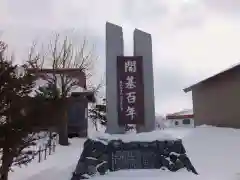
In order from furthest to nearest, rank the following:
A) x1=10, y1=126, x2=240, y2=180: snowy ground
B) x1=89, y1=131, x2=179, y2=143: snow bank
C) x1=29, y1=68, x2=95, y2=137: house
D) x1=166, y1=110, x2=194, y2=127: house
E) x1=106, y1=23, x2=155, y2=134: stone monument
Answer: x1=166, y1=110, x2=194, y2=127: house < x1=29, y1=68, x2=95, y2=137: house < x1=106, y1=23, x2=155, y2=134: stone monument < x1=89, y1=131, x2=179, y2=143: snow bank < x1=10, y1=126, x2=240, y2=180: snowy ground

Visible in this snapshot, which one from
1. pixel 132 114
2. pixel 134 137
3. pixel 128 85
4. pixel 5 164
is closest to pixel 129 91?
pixel 128 85

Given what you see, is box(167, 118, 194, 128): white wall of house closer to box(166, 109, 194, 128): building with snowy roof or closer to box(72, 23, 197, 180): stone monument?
box(166, 109, 194, 128): building with snowy roof

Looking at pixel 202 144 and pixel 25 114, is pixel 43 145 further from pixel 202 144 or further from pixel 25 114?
pixel 25 114

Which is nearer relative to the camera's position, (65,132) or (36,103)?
(36,103)

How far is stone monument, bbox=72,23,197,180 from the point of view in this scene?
9.52 m

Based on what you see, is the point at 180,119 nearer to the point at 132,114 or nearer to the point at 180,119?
the point at 180,119

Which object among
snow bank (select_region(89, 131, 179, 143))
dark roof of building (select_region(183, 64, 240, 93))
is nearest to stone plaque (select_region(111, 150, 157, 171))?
snow bank (select_region(89, 131, 179, 143))

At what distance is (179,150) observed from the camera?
9.60 m

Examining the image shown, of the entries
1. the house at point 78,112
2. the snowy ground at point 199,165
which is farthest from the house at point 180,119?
the snowy ground at point 199,165

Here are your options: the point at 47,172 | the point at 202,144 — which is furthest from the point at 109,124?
the point at 202,144

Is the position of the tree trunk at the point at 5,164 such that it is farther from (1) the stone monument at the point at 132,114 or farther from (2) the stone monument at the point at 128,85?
(2) the stone monument at the point at 128,85

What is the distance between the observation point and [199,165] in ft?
39.1

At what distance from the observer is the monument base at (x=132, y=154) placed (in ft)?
30.4

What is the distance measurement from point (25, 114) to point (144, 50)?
177 inches
